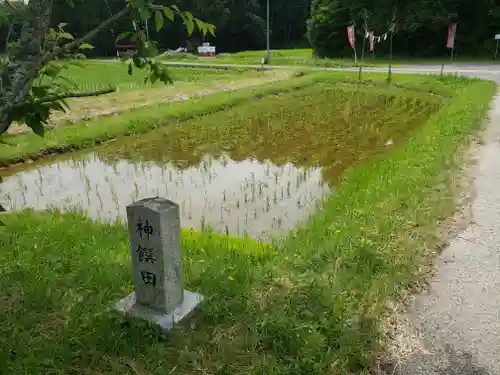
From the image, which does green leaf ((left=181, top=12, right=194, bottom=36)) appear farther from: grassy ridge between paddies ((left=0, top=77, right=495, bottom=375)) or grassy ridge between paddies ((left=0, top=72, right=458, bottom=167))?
grassy ridge between paddies ((left=0, top=72, right=458, bottom=167))

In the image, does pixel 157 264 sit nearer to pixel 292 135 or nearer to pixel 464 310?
pixel 464 310

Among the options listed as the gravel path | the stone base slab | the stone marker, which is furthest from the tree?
the gravel path

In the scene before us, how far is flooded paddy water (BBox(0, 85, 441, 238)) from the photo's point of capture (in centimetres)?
626

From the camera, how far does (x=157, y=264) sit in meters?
3.01

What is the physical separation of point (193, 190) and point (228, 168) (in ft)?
4.41

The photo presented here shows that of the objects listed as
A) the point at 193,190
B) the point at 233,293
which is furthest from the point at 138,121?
the point at 233,293

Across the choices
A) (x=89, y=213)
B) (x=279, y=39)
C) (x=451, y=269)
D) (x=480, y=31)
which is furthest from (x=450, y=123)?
(x=279, y=39)

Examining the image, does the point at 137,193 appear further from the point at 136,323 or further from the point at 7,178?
the point at 136,323

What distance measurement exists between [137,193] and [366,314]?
4570mm

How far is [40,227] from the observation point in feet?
15.9

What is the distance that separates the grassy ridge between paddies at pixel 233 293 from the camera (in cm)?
280

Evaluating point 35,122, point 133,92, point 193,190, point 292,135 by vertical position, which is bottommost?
point 193,190

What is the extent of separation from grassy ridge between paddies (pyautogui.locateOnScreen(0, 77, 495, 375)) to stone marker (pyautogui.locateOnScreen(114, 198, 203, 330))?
124 mm

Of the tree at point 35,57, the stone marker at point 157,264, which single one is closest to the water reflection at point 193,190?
the stone marker at point 157,264
